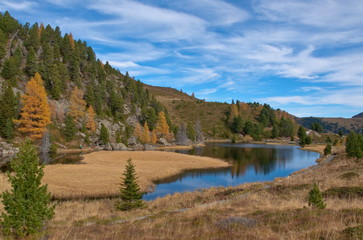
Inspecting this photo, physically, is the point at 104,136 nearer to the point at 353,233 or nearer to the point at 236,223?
the point at 236,223

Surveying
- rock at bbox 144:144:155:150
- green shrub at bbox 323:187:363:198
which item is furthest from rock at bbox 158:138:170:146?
green shrub at bbox 323:187:363:198

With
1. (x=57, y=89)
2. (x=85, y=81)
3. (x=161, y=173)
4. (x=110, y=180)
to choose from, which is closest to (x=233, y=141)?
(x=85, y=81)

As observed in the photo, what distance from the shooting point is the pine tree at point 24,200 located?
445 inches

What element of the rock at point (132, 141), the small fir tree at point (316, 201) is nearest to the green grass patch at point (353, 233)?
the small fir tree at point (316, 201)

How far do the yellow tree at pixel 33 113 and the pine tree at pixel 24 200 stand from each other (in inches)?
3045

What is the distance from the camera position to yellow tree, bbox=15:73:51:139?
3172 inches

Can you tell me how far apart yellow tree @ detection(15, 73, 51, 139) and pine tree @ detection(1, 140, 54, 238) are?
77.3 metres

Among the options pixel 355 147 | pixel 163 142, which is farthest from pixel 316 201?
pixel 163 142

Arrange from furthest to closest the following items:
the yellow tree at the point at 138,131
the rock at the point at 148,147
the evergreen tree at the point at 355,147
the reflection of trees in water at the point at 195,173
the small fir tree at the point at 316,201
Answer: the yellow tree at the point at 138,131 → the rock at the point at 148,147 → the evergreen tree at the point at 355,147 → the reflection of trees in water at the point at 195,173 → the small fir tree at the point at 316,201

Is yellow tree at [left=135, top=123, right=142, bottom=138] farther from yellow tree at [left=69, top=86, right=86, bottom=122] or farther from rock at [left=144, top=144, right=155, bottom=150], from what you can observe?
yellow tree at [left=69, top=86, right=86, bottom=122]

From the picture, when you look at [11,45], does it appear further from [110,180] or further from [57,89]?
[110,180]

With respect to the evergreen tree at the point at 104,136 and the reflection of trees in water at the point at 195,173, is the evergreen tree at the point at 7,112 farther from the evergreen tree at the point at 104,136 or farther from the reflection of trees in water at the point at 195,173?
the reflection of trees in water at the point at 195,173

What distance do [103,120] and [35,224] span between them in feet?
347

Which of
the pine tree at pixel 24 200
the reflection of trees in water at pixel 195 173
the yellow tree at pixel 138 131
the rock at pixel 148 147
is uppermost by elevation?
the yellow tree at pixel 138 131
